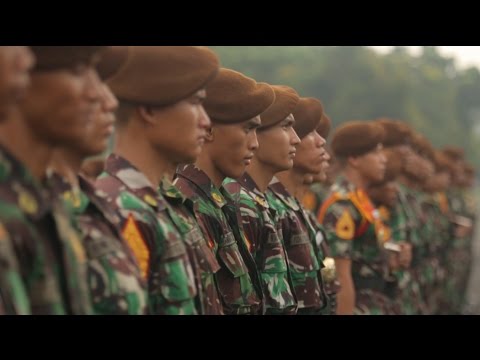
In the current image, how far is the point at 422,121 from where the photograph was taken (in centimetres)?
6550

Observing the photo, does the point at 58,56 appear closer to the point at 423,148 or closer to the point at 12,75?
the point at 12,75

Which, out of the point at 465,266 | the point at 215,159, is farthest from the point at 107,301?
the point at 465,266

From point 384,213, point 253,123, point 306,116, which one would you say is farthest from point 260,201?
point 384,213

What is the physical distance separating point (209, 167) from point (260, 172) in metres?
1.20

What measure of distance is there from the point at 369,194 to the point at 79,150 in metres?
8.24

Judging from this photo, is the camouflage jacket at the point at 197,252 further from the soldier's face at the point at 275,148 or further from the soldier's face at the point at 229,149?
the soldier's face at the point at 275,148

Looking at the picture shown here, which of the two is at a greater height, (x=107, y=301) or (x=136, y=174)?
(x=136, y=174)

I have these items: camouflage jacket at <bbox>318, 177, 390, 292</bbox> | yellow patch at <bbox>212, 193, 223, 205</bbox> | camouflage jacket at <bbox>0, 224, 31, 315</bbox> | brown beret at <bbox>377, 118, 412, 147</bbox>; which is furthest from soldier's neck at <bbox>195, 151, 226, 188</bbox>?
brown beret at <bbox>377, 118, 412, 147</bbox>

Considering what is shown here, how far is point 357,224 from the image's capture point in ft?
34.8

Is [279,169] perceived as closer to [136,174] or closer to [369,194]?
[136,174]

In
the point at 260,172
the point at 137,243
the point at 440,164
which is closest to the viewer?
the point at 137,243

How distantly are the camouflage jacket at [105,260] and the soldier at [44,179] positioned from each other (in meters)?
0.17

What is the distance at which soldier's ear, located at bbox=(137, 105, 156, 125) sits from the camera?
5.55 m

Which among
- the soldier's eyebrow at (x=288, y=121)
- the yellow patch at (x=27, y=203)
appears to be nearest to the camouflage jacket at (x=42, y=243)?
the yellow patch at (x=27, y=203)
